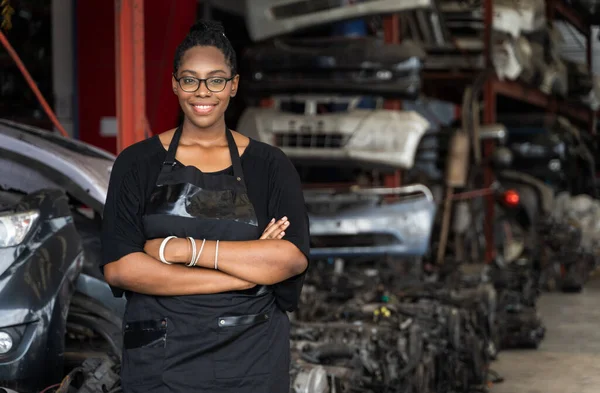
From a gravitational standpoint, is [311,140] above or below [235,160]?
below

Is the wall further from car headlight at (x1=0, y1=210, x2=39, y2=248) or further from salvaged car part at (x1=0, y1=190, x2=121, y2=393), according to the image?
car headlight at (x1=0, y1=210, x2=39, y2=248)

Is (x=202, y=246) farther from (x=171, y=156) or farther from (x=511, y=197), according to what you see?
(x=511, y=197)

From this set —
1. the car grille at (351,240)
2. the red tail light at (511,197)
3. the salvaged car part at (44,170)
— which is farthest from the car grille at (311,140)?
the salvaged car part at (44,170)

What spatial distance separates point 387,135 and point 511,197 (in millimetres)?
4441

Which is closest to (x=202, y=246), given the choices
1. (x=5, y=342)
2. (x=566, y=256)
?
(x=5, y=342)

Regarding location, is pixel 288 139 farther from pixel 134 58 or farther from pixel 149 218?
pixel 149 218

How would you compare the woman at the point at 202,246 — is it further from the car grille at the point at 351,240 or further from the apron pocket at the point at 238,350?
the car grille at the point at 351,240

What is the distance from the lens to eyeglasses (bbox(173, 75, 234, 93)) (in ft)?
8.22

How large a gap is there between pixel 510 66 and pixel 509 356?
5532 mm

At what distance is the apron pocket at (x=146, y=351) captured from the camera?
241cm

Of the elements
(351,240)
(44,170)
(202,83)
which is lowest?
(351,240)

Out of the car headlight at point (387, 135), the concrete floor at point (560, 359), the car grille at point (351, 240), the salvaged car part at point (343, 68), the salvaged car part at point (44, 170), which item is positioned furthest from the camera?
the salvaged car part at point (343, 68)

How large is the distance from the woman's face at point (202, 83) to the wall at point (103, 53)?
24.9 ft

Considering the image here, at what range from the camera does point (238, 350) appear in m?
2.44
